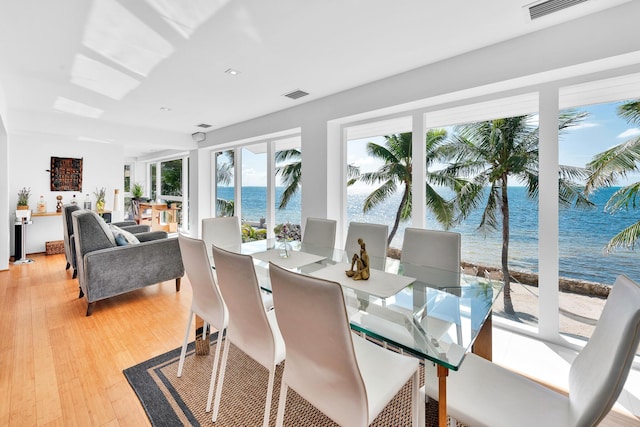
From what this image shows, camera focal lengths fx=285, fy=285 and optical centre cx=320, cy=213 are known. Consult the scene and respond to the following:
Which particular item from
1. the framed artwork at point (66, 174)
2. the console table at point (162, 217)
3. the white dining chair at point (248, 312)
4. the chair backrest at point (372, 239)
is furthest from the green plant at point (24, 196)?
the chair backrest at point (372, 239)

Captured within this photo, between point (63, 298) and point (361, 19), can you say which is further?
point (63, 298)

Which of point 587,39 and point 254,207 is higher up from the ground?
point 587,39

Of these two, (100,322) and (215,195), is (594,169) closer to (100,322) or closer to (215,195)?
(100,322)

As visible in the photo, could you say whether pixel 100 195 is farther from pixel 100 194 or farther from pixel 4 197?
pixel 4 197

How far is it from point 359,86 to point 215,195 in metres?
4.15

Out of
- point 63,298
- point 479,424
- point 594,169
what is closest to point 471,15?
point 594,169

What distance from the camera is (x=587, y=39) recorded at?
6.44 ft

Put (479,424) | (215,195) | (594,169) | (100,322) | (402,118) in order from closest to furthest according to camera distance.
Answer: (479,424) → (594,169) → (100,322) → (402,118) → (215,195)

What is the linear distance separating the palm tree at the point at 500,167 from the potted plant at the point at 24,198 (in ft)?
21.5

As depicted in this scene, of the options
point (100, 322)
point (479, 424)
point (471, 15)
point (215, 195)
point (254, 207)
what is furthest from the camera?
point (215, 195)

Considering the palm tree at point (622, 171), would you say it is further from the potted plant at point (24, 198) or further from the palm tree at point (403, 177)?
the potted plant at point (24, 198)

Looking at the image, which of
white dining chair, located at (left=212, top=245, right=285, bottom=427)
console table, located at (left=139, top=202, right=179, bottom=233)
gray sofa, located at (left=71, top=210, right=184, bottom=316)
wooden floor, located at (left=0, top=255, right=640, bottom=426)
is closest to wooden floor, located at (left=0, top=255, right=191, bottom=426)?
wooden floor, located at (left=0, top=255, right=640, bottom=426)

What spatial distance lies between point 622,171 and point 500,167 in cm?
79

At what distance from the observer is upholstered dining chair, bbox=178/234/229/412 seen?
5.37 feet
